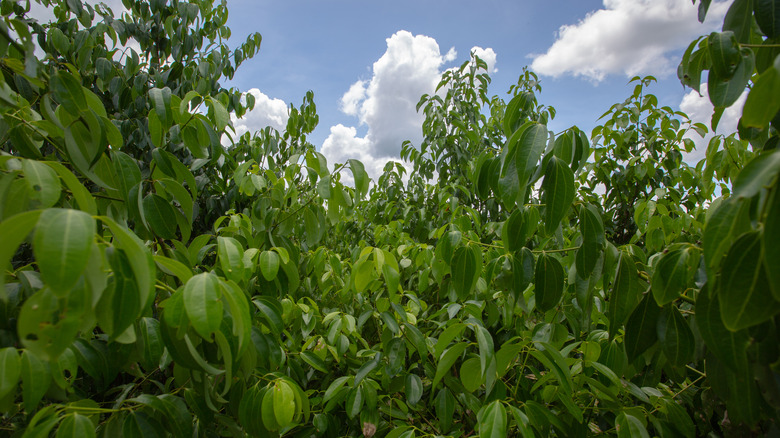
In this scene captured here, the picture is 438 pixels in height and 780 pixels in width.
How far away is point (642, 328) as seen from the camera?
2.46 ft

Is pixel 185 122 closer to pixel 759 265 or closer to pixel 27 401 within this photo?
pixel 27 401

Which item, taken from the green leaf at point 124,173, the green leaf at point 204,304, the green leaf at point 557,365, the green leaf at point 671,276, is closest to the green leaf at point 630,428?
the green leaf at point 557,365

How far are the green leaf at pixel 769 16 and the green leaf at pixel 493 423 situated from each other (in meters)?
0.84

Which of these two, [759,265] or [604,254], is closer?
[759,265]

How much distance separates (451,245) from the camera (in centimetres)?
110

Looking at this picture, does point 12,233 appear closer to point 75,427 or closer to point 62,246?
point 62,246

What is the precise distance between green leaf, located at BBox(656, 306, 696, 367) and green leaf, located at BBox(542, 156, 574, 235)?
273 millimetres

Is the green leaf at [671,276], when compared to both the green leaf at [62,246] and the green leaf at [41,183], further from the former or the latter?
the green leaf at [41,183]

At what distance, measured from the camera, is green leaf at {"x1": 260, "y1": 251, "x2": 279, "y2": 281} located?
1.08m

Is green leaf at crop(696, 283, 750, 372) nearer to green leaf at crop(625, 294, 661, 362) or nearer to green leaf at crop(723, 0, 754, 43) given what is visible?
green leaf at crop(625, 294, 661, 362)

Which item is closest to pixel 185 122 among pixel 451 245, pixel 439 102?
pixel 451 245

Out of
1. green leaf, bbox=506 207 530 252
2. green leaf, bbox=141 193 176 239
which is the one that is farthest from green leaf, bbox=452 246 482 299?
green leaf, bbox=141 193 176 239

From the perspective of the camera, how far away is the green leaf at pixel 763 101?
395mm

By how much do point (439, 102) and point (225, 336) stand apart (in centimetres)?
279
